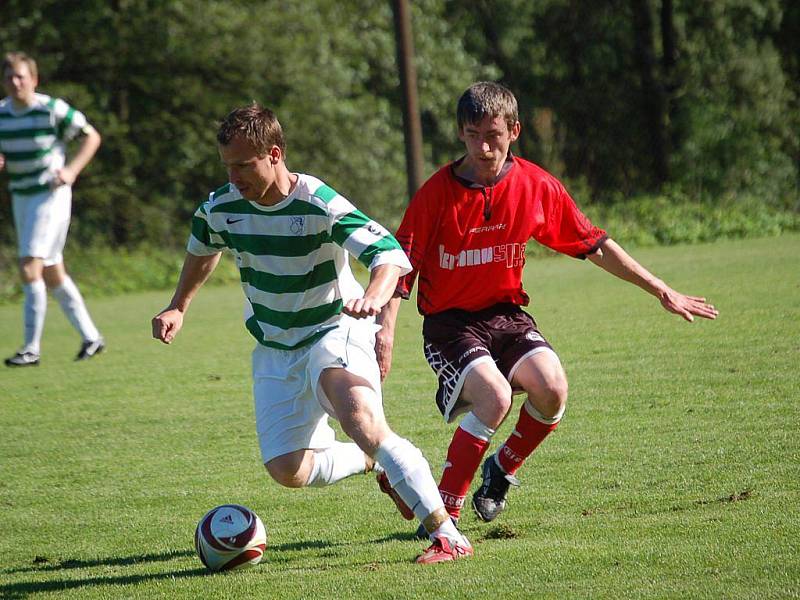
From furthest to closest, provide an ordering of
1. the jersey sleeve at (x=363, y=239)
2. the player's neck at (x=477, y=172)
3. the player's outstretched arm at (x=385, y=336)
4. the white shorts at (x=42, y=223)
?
the white shorts at (x=42, y=223), the player's neck at (x=477, y=172), the player's outstretched arm at (x=385, y=336), the jersey sleeve at (x=363, y=239)

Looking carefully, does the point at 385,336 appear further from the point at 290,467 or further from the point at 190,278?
the point at 190,278

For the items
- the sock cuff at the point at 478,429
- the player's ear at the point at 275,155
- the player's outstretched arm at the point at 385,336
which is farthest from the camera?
the sock cuff at the point at 478,429

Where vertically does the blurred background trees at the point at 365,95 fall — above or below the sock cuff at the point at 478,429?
below

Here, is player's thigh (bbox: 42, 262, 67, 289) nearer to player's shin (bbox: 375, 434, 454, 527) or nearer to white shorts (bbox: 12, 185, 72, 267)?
white shorts (bbox: 12, 185, 72, 267)

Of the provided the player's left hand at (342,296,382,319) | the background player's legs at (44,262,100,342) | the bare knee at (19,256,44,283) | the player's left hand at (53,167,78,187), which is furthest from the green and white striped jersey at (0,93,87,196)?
the player's left hand at (342,296,382,319)

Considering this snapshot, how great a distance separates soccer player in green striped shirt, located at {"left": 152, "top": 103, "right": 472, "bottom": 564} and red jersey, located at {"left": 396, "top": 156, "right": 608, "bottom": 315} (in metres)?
0.34

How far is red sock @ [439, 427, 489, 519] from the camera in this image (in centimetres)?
439

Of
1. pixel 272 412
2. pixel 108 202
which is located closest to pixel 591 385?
pixel 272 412

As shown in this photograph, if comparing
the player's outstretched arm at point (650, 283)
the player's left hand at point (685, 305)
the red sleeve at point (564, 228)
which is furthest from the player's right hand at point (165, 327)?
the player's left hand at point (685, 305)

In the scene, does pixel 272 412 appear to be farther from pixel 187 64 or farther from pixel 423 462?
pixel 187 64

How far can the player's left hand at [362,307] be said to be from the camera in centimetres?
370

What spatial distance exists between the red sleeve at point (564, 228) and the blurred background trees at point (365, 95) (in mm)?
14641

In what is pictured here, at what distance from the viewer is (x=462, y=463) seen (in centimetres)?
441

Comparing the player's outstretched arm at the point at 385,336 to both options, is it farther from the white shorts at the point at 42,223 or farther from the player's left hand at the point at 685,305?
the white shorts at the point at 42,223
